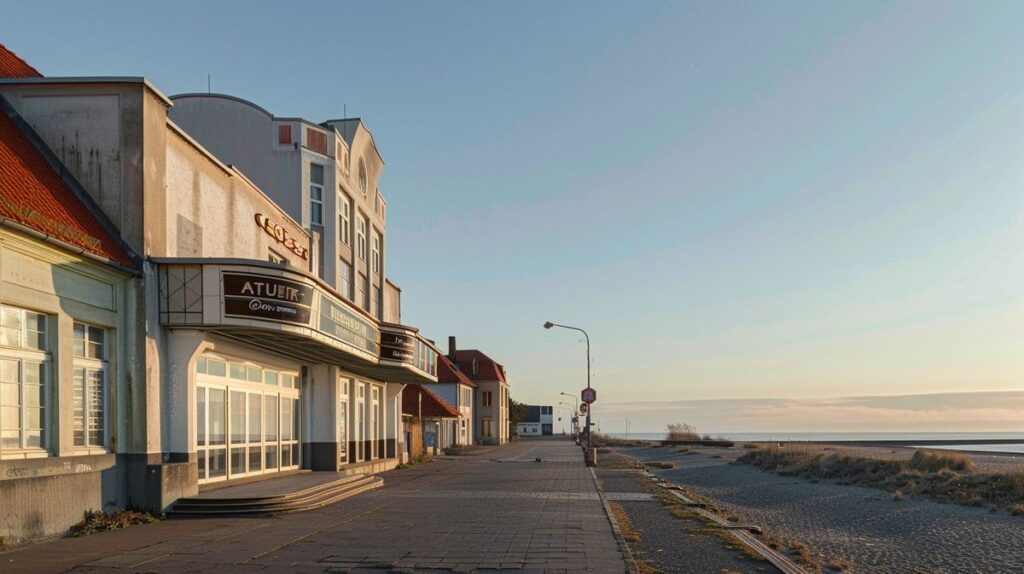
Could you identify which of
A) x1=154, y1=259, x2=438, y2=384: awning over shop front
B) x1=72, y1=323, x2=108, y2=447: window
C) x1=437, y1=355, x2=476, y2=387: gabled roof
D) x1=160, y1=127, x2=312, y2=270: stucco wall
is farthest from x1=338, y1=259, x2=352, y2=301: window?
x1=437, y1=355, x2=476, y2=387: gabled roof

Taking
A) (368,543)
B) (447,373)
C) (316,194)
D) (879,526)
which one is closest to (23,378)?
(368,543)

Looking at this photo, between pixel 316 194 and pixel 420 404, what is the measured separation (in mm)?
20671

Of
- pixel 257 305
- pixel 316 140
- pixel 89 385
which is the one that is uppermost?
pixel 316 140

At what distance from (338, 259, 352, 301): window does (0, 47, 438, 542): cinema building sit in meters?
5.44

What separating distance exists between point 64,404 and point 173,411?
2.76 meters

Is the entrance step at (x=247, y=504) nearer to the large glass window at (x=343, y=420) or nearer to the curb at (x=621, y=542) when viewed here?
the curb at (x=621, y=542)

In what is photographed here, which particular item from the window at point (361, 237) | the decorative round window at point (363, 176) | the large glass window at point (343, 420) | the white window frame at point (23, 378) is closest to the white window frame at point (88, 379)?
the white window frame at point (23, 378)

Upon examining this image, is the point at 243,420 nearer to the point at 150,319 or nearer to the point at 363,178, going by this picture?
the point at 150,319

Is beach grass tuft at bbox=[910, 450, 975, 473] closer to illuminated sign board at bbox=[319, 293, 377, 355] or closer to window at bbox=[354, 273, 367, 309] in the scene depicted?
illuminated sign board at bbox=[319, 293, 377, 355]

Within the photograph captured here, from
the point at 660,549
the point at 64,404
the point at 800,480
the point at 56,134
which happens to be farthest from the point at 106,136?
the point at 800,480

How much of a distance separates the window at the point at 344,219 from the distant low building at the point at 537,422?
11729 cm

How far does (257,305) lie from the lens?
52.0ft

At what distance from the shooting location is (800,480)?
98.5 ft

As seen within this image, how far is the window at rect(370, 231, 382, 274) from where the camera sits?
32.8 meters
